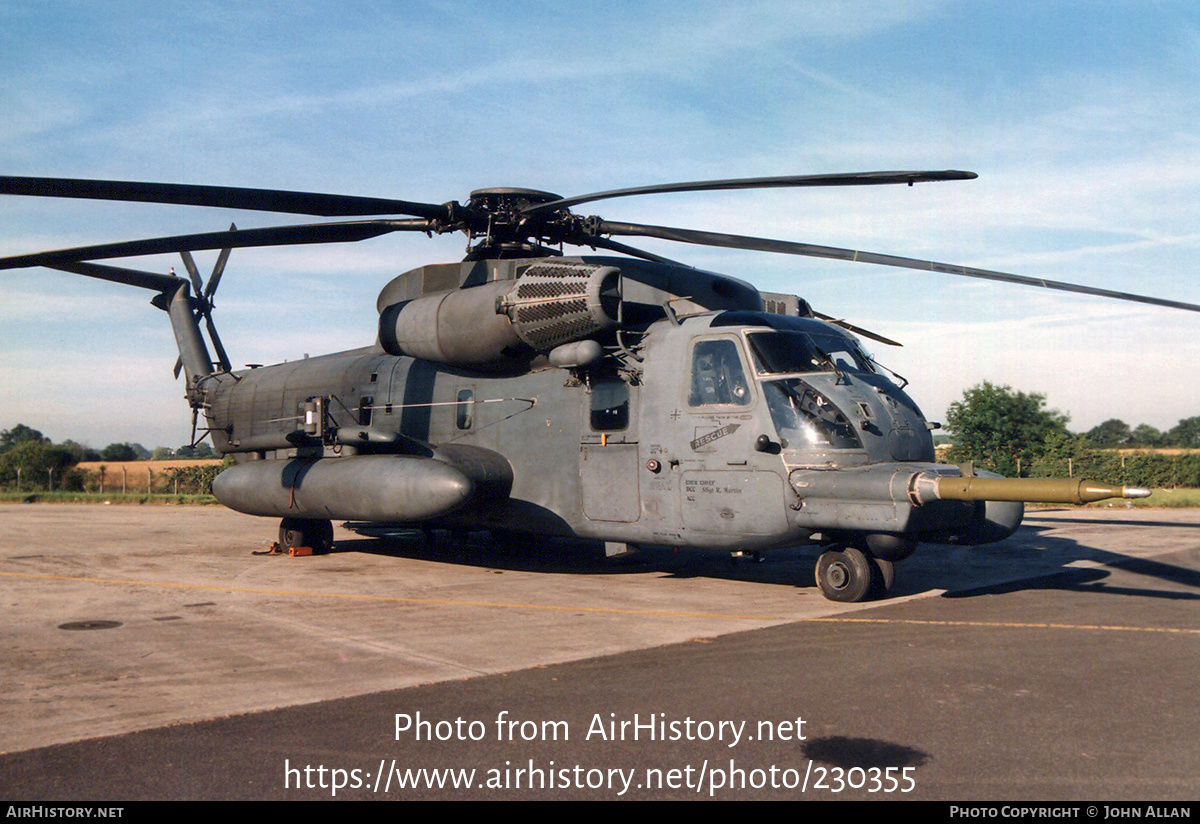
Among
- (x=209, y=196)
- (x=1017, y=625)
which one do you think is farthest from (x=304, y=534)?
(x=1017, y=625)

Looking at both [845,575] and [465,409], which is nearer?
[845,575]

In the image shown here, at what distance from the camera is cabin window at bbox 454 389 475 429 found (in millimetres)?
13695

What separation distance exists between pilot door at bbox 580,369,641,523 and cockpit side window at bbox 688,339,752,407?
3.17ft

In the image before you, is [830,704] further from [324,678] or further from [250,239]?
[250,239]

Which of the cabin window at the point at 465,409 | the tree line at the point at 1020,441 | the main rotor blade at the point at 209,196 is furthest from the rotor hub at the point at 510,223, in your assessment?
the tree line at the point at 1020,441

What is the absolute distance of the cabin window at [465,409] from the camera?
13695 millimetres

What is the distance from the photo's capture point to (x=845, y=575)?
34.6 feet

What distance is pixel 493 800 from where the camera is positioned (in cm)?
460

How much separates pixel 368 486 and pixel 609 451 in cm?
345

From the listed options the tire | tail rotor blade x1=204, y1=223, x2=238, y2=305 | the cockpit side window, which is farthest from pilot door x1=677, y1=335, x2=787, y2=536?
tail rotor blade x1=204, y1=223, x2=238, y2=305

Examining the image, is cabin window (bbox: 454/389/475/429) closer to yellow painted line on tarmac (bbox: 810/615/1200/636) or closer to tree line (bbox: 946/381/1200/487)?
yellow painted line on tarmac (bbox: 810/615/1200/636)

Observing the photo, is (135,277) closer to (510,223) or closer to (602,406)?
(510,223)

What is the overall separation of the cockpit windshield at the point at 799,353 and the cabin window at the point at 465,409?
479 centimetres
